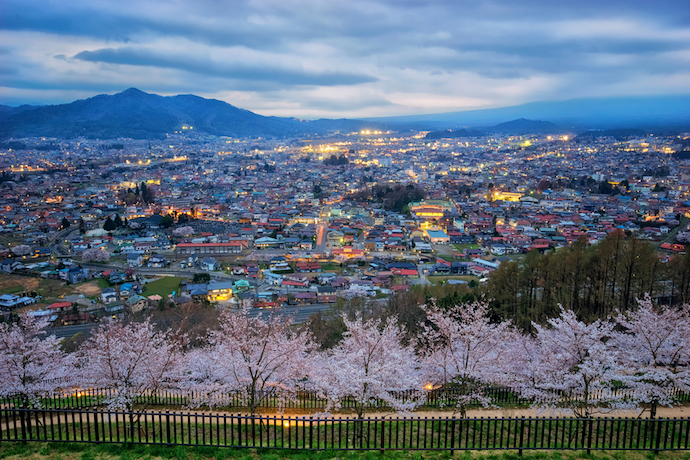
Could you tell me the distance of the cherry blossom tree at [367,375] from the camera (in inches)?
175

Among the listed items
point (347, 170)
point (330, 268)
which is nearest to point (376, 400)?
point (330, 268)

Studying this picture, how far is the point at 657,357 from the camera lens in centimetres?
499

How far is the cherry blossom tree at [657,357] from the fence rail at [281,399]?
11.8 inches

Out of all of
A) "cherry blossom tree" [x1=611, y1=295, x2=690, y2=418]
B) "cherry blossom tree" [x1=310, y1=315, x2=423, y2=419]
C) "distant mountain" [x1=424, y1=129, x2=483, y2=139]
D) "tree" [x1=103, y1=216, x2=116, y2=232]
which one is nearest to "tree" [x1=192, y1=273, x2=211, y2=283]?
"tree" [x1=103, y1=216, x2=116, y2=232]

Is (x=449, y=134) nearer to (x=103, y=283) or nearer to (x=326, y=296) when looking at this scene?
(x=326, y=296)

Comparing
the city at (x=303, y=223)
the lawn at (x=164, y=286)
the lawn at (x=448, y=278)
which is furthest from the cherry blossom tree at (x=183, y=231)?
the lawn at (x=448, y=278)

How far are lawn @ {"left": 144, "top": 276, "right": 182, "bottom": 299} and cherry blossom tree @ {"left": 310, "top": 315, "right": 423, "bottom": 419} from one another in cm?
1214

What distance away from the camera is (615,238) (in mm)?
10695

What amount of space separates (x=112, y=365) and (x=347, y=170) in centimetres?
4862

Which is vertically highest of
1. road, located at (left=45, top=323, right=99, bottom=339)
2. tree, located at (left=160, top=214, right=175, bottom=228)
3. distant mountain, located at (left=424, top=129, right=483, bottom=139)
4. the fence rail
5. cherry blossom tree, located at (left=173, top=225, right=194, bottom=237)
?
distant mountain, located at (left=424, top=129, right=483, bottom=139)

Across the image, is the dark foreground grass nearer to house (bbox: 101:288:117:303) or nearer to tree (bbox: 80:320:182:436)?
tree (bbox: 80:320:182:436)

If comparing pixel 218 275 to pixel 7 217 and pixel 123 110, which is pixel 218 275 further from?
pixel 123 110

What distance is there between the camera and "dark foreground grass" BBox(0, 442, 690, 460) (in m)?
3.36

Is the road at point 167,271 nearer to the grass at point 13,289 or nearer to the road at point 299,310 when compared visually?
the grass at point 13,289
